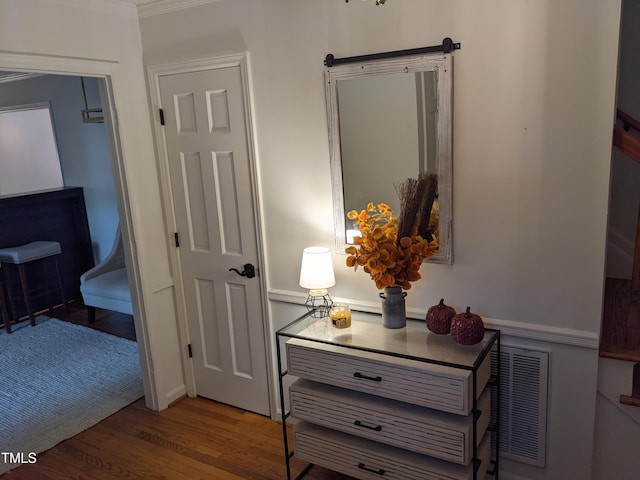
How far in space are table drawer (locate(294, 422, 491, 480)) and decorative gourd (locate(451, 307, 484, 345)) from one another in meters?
0.49

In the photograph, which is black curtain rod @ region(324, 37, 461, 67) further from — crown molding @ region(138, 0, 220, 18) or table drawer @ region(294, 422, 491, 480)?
table drawer @ region(294, 422, 491, 480)

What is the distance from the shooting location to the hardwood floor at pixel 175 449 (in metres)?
2.74

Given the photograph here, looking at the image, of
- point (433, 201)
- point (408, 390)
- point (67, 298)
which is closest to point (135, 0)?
point (433, 201)

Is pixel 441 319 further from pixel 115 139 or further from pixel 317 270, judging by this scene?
pixel 115 139

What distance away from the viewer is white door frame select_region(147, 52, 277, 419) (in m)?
2.78

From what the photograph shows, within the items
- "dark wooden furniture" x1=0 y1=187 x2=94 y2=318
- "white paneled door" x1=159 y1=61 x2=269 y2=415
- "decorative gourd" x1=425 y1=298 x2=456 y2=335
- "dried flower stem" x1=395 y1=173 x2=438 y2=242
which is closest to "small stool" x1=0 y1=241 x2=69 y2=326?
"dark wooden furniture" x1=0 y1=187 x2=94 y2=318

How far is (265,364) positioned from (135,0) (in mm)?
2184

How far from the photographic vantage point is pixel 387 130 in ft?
7.86

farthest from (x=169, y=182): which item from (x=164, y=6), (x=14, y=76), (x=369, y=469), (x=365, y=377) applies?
(x=14, y=76)

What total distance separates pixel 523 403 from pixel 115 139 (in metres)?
2.57

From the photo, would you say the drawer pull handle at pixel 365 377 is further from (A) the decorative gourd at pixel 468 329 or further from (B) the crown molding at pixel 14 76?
(B) the crown molding at pixel 14 76

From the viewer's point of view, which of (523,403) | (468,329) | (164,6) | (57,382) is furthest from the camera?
(57,382)

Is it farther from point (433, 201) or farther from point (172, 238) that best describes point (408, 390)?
point (172, 238)

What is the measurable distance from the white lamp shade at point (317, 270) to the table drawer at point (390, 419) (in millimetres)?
477
